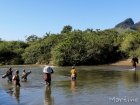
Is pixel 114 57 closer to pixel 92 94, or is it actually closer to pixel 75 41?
pixel 75 41

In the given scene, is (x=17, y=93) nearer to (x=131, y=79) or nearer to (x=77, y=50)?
(x=131, y=79)

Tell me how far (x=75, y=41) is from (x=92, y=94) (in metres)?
43.0

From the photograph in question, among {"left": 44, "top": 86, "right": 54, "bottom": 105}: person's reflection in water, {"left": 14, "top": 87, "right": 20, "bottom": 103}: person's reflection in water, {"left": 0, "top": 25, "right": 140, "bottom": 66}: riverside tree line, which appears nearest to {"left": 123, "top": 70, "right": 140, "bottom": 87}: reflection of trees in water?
{"left": 44, "top": 86, "right": 54, "bottom": 105}: person's reflection in water

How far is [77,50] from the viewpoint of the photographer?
203ft

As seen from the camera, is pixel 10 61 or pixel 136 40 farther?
pixel 10 61

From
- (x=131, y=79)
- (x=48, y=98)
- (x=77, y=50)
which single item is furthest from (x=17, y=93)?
(x=77, y=50)

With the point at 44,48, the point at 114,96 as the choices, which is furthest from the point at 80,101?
the point at 44,48

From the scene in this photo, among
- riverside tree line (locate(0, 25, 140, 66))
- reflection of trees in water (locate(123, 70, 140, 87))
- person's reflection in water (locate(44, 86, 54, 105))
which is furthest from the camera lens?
riverside tree line (locate(0, 25, 140, 66))

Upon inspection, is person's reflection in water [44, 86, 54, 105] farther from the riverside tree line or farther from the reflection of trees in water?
the riverside tree line

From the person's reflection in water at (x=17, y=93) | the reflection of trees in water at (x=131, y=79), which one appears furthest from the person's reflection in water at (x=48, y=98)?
the reflection of trees in water at (x=131, y=79)

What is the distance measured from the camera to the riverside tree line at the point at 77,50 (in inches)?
2365

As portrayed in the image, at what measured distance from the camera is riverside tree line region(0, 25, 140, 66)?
197ft

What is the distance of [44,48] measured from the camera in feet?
222

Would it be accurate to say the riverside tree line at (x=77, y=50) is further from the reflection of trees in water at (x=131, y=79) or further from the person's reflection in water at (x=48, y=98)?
the person's reflection in water at (x=48, y=98)
